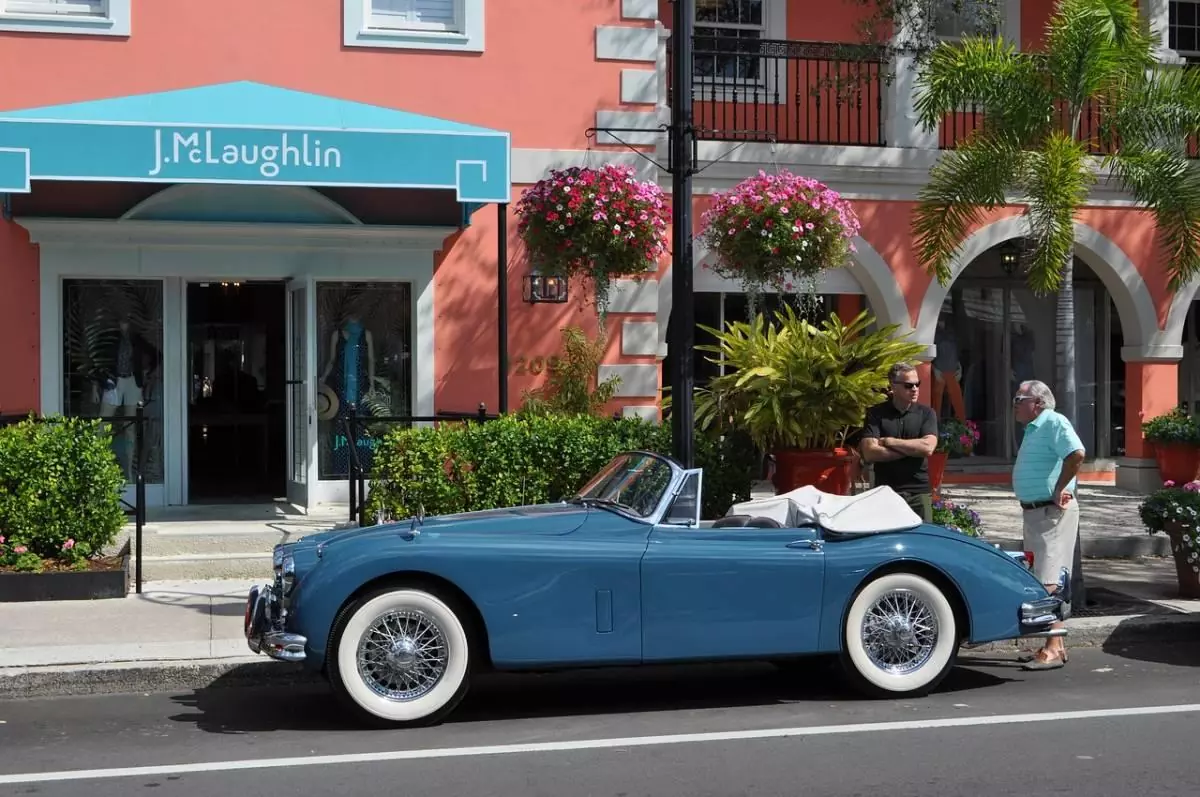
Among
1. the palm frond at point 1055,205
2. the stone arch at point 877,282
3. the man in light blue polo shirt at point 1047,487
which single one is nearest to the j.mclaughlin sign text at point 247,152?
the man in light blue polo shirt at point 1047,487

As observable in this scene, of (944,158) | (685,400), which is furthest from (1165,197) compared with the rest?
(685,400)

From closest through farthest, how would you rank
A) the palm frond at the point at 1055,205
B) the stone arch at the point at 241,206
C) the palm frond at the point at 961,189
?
the palm frond at the point at 1055,205 < the stone arch at the point at 241,206 < the palm frond at the point at 961,189

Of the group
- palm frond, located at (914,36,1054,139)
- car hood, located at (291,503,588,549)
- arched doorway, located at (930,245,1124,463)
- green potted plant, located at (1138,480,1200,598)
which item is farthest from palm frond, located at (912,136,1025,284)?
car hood, located at (291,503,588,549)

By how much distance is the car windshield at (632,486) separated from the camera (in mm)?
7070

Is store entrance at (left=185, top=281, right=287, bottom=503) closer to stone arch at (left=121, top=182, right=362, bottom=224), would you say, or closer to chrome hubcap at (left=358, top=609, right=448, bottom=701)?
stone arch at (left=121, top=182, right=362, bottom=224)

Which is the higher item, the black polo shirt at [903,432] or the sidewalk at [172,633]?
the black polo shirt at [903,432]

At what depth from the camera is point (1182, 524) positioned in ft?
31.3

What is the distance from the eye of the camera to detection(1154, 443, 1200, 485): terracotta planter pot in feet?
50.0

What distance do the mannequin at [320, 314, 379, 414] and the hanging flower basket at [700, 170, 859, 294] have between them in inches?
137

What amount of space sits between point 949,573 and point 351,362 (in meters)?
6.98

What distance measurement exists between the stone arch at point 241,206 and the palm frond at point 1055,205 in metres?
5.93

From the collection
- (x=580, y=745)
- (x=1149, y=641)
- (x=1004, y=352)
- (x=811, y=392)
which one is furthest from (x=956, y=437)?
(x=580, y=745)

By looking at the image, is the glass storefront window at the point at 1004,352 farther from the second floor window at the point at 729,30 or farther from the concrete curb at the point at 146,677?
the concrete curb at the point at 146,677

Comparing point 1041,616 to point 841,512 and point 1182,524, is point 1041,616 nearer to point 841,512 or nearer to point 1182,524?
point 841,512
